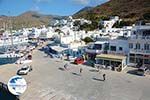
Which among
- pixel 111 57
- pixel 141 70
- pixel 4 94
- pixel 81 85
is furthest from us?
pixel 111 57

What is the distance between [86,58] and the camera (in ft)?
166

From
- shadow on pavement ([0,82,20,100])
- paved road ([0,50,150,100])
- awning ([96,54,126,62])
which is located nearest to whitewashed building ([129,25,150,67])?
awning ([96,54,126,62])

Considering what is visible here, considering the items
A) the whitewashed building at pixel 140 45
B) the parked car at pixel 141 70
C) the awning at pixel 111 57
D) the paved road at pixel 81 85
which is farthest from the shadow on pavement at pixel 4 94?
the whitewashed building at pixel 140 45

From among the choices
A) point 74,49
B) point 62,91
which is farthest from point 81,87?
point 74,49

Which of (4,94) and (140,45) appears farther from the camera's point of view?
(140,45)

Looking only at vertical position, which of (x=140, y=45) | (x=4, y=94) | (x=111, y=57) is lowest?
(x=4, y=94)

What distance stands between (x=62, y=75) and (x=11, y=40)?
58.5m

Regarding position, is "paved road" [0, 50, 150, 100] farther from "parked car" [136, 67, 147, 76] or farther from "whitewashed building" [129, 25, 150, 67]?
"whitewashed building" [129, 25, 150, 67]

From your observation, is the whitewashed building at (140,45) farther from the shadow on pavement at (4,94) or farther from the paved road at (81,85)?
the shadow on pavement at (4,94)

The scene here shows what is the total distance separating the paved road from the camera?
1160 inches

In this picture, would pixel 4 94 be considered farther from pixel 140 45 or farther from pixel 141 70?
pixel 140 45

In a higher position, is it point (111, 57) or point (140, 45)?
point (140, 45)

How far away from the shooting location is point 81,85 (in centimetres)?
3366

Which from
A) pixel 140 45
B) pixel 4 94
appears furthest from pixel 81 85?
pixel 140 45
